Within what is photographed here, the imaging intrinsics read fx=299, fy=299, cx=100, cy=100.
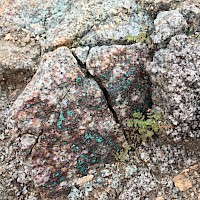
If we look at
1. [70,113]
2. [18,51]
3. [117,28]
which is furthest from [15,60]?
[117,28]

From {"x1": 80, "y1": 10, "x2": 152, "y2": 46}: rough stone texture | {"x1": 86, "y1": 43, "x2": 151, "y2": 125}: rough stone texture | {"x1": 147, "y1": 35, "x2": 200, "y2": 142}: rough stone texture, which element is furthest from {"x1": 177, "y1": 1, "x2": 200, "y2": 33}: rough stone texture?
{"x1": 86, "y1": 43, "x2": 151, "y2": 125}: rough stone texture

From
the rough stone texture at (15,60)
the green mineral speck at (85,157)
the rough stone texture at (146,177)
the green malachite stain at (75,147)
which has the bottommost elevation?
the rough stone texture at (146,177)

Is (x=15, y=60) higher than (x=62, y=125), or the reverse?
(x=15, y=60)

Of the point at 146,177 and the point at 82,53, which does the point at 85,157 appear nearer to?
the point at 146,177

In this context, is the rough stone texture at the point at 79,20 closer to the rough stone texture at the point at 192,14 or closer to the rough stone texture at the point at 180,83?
the rough stone texture at the point at 192,14

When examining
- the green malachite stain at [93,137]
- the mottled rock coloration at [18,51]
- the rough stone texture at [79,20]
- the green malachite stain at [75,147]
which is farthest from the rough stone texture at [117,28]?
the green malachite stain at [75,147]

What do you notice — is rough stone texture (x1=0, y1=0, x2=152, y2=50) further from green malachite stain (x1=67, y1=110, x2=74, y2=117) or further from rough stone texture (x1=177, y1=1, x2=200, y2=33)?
green malachite stain (x1=67, y1=110, x2=74, y2=117)
